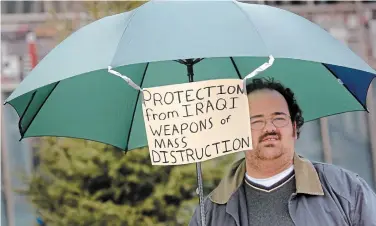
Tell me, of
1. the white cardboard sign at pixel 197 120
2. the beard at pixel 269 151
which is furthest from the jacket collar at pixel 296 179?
the white cardboard sign at pixel 197 120

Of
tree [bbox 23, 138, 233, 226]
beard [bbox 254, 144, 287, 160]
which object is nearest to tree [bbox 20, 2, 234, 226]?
tree [bbox 23, 138, 233, 226]

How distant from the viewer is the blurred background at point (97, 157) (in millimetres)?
5648

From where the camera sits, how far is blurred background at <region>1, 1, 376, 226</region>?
18.5ft

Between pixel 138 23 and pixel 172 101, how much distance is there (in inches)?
12.9

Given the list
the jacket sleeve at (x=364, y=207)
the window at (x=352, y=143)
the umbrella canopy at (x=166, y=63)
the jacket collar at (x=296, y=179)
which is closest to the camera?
the umbrella canopy at (x=166, y=63)

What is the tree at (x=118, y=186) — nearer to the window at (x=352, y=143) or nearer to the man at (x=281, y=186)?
the window at (x=352, y=143)

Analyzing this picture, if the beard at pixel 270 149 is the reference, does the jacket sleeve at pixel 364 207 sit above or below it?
below

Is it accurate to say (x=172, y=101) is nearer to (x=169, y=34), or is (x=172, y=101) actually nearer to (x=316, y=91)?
(x=169, y=34)

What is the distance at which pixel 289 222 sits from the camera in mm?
3059

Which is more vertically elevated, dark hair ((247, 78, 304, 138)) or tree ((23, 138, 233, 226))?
dark hair ((247, 78, 304, 138))

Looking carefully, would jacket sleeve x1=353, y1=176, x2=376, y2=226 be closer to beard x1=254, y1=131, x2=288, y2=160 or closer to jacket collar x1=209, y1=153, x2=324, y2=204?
jacket collar x1=209, y1=153, x2=324, y2=204

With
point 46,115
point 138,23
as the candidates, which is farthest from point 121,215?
point 138,23

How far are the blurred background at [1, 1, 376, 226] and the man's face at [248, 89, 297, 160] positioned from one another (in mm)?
2565

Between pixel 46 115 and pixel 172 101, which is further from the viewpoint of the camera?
pixel 46 115
